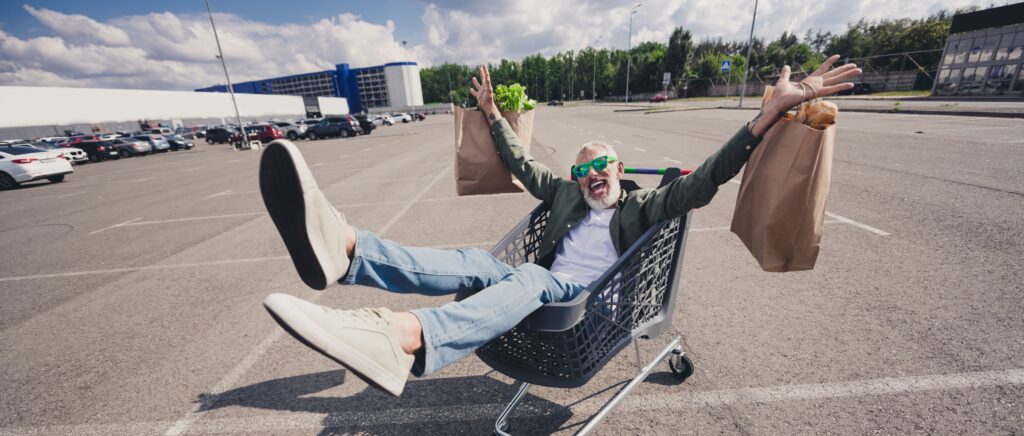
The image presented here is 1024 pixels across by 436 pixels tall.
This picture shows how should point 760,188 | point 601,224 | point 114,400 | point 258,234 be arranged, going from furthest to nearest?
point 258,234 < point 601,224 < point 114,400 < point 760,188

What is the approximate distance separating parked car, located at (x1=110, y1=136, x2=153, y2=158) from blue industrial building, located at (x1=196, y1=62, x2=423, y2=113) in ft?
259

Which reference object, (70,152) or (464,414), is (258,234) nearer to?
(464,414)

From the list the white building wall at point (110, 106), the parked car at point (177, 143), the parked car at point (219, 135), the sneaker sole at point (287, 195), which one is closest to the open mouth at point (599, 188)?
the sneaker sole at point (287, 195)

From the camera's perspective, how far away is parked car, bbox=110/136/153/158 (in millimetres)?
23925

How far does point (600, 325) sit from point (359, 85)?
122m

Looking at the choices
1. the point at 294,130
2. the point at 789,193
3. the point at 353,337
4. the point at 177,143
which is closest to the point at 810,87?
the point at 789,193

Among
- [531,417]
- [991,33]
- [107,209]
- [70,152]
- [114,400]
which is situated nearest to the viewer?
[531,417]

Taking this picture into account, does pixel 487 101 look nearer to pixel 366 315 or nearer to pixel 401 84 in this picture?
pixel 366 315

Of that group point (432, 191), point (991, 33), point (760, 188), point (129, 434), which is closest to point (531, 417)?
point (760, 188)

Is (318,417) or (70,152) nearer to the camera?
(318,417)

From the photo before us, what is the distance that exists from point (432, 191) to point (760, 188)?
269 inches

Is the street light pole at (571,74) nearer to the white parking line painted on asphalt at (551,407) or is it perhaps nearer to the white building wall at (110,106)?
the white building wall at (110,106)

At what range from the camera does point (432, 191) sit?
7945 mm

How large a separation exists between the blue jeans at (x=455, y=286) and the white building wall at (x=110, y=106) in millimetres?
55397
